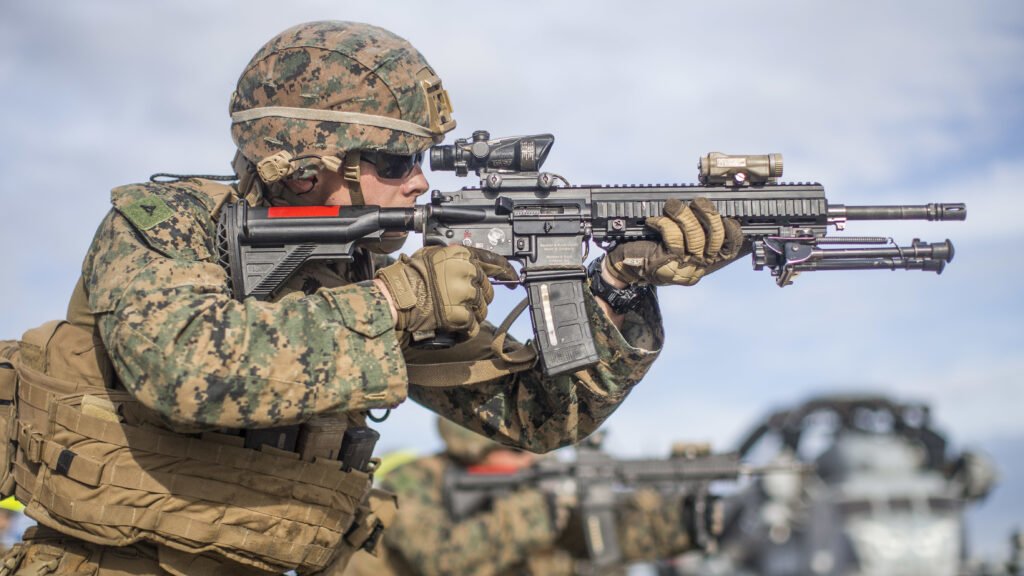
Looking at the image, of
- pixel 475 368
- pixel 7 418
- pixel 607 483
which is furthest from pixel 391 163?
pixel 607 483

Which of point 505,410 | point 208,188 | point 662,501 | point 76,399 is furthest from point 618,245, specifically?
point 662,501

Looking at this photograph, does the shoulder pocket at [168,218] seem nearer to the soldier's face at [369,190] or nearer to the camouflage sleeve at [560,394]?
the soldier's face at [369,190]

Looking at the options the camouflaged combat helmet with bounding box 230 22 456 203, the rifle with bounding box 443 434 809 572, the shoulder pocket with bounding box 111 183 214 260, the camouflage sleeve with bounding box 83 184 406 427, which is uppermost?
the camouflaged combat helmet with bounding box 230 22 456 203

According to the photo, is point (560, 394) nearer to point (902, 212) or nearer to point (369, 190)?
point (369, 190)

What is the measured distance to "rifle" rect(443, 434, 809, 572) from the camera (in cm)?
1196

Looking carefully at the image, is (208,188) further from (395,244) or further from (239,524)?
(239,524)

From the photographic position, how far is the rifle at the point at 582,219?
4.78 meters

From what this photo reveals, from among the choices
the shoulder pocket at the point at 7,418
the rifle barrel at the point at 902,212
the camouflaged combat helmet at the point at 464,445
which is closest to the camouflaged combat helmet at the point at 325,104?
the shoulder pocket at the point at 7,418

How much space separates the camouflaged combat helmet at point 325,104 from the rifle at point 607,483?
26.7ft

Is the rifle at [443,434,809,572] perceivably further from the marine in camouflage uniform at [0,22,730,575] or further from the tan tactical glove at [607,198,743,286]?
the tan tactical glove at [607,198,743,286]

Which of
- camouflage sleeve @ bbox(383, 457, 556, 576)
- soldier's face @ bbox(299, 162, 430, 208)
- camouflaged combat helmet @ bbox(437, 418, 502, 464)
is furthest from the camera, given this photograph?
camouflaged combat helmet @ bbox(437, 418, 502, 464)

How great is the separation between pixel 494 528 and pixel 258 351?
30.0 ft

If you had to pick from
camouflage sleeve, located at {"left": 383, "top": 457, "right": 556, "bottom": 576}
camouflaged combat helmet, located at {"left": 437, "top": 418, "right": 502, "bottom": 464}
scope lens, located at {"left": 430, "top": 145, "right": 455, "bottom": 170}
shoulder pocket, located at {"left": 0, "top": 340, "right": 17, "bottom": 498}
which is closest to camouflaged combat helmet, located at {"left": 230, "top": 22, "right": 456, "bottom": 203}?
scope lens, located at {"left": 430, "top": 145, "right": 455, "bottom": 170}

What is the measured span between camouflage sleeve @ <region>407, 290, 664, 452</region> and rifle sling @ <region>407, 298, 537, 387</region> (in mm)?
133
